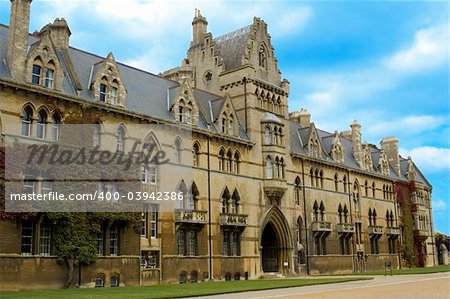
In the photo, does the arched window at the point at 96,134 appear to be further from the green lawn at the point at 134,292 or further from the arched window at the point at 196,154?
the green lawn at the point at 134,292

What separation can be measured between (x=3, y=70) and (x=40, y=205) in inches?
327

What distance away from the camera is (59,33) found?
38.9m

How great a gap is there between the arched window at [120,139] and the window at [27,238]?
8.53 meters

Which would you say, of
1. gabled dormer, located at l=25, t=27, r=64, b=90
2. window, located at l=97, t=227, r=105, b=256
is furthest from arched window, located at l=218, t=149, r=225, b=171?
gabled dormer, located at l=25, t=27, r=64, b=90

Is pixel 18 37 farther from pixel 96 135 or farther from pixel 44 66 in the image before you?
pixel 96 135

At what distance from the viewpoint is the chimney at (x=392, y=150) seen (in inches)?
3172

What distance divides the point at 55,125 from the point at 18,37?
571 centimetres

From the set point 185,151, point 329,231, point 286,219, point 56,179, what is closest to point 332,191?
point 329,231

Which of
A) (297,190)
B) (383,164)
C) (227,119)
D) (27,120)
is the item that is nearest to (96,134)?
(27,120)

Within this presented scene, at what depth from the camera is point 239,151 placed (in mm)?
47844

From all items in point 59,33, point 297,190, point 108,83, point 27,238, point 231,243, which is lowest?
point 231,243

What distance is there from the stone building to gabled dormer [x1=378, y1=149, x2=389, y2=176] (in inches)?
172

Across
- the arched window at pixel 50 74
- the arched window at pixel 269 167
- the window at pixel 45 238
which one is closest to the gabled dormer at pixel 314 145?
the arched window at pixel 269 167

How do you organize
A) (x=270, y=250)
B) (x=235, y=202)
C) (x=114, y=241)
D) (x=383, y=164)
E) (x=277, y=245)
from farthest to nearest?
1. (x=383, y=164)
2. (x=270, y=250)
3. (x=277, y=245)
4. (x=235, y=202)
5. (x=114, y=241)
